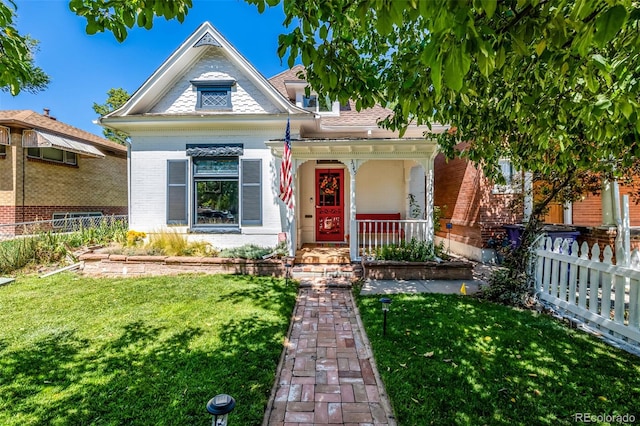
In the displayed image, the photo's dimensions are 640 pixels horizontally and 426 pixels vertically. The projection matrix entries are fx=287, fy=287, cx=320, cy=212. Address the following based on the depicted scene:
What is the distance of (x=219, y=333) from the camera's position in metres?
4.12

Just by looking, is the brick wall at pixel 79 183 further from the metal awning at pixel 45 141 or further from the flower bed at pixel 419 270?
the flower bed at pixel 419 270

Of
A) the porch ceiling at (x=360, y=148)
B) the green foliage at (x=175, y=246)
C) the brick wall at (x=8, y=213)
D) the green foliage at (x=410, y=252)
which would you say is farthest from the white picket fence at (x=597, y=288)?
the brick wall at (x=8, y=213)

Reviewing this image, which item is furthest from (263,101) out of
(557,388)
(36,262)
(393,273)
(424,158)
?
(557,388)

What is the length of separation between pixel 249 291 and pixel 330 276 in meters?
2.12

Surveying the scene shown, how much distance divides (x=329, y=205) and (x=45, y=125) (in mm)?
13882

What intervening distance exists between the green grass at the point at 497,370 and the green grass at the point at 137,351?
1.45m

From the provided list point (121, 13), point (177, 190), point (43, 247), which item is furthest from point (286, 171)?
point (43, 247)

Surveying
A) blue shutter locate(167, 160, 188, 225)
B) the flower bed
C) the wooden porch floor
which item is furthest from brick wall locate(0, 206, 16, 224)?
the flower bed

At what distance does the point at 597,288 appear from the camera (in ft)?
13.6

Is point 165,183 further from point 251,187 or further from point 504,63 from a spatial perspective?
point 504,63

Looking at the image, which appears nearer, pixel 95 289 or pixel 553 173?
pixel 553 173

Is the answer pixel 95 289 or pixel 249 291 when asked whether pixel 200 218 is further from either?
pixel 249 291

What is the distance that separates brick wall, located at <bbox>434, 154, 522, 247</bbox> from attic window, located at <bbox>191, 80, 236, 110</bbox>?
8190 mm

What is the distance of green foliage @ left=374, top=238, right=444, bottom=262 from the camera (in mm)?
7289
